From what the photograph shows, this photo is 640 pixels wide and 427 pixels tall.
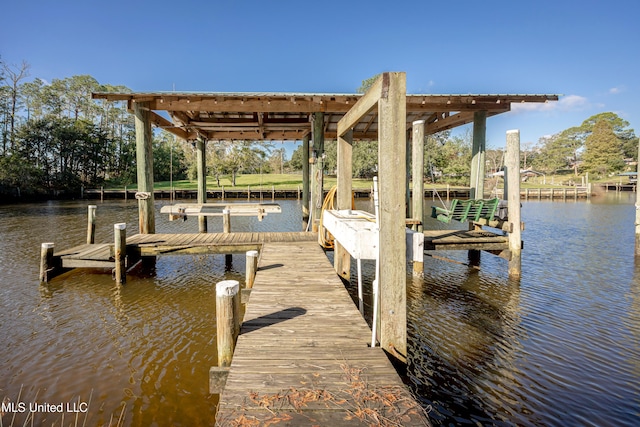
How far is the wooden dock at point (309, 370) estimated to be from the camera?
8.21 ft

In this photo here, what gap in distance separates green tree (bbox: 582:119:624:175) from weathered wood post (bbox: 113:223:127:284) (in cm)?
6686

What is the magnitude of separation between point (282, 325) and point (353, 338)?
2.90 ft

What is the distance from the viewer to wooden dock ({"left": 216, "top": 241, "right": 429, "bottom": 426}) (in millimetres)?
2504

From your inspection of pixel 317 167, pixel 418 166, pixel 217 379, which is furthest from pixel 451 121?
pixel 217 379

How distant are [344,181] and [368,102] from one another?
253cm

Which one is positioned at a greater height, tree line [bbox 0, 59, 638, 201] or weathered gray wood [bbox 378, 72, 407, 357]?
tree line [bbox 0, 59, 638, 201]

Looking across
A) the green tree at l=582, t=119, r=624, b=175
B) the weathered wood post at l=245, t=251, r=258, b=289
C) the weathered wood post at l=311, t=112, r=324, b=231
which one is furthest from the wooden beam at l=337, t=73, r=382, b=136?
the green tree at l=582, t=119, r=624, b=175

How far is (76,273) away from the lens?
959 centimetres

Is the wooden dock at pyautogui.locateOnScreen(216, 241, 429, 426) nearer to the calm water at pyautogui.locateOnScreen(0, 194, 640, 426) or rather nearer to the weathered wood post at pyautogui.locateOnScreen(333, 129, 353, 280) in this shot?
the calm water at pyautogui.locateOnScreen(0, 194, 640, 426)

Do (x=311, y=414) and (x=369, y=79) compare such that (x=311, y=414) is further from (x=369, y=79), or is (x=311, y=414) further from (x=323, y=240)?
(x=369, y=79)

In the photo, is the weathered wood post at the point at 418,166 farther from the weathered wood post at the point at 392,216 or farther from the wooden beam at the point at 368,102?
the weathered wood post at the point at 392,216

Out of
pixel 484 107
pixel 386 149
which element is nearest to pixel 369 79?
pixel 484 107

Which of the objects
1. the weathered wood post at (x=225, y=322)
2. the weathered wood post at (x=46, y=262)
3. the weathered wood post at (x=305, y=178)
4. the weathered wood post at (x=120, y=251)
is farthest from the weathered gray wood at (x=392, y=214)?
the weathered wood post at (x=305, y=178)

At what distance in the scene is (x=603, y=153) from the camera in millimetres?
54188
